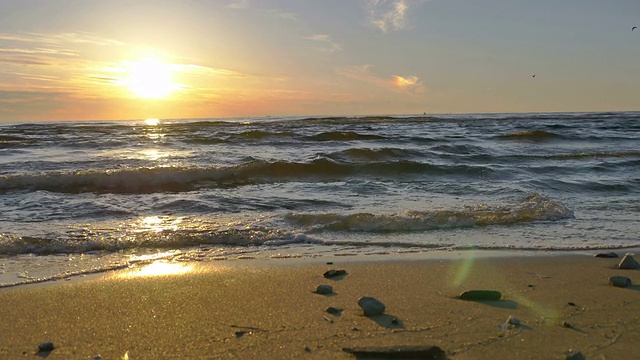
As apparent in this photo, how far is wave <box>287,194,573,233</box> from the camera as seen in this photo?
609cm

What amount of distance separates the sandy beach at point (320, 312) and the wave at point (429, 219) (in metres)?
1.52

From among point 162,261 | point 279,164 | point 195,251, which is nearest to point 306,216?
point 195,251

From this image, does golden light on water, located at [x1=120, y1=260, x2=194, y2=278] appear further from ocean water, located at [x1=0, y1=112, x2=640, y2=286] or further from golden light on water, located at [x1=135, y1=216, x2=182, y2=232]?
golden light on water, located at [x1=135, y1=216, x2=182, y2=232]

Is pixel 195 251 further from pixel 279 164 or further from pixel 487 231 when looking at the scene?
pixel 279 164

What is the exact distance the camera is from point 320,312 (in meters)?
3.29

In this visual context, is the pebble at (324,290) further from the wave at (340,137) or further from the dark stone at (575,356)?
the wave at (340,137)

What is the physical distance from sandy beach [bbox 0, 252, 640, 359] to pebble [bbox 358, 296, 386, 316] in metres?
0.04

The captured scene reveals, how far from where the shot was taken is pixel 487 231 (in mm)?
5941

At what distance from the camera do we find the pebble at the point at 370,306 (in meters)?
3.19

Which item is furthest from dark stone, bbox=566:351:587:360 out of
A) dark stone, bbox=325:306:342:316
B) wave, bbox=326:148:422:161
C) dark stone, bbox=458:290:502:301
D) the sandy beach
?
wave, bbox=326:148:422:161

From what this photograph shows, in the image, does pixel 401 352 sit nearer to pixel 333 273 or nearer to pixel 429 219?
pixel 333 273

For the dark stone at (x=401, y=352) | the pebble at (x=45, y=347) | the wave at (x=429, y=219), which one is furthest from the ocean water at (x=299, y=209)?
the dark stone at (x=401, y=352)

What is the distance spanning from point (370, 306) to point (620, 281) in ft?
6.39

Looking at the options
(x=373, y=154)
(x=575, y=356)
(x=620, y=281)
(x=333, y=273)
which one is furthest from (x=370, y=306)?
(x=373, y=154)
